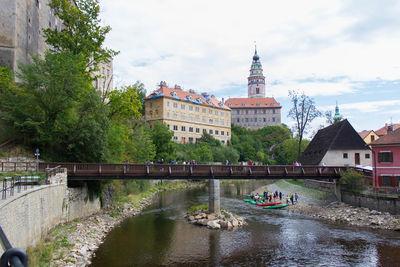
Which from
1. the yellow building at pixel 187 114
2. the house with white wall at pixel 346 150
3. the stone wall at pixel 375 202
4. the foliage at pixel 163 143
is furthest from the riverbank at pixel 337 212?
the yellow building at pixel 187 114

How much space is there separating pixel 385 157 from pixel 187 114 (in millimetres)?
56876

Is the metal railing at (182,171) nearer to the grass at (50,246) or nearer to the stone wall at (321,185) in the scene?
the stone wall at (321,185)

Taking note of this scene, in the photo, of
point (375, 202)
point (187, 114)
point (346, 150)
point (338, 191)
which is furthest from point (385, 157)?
point (187, 114)

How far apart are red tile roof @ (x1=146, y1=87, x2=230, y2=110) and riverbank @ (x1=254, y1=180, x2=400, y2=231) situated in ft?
147

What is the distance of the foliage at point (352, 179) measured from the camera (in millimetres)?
33156

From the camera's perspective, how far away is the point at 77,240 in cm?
1991

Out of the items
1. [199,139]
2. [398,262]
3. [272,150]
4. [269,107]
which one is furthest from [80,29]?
[269,107]

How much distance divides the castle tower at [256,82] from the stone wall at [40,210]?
130 metres

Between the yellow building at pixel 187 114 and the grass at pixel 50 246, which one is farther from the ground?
the yellow building at pixel 187 114

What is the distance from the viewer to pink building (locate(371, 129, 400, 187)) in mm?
30672

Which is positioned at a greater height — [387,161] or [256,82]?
[256,82]

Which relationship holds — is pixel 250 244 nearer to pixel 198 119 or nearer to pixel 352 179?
pixel 352 179

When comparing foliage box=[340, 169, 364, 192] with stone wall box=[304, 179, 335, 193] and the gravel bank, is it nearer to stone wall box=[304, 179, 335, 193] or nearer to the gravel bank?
stone wall box=[304, 179, 335, 193]

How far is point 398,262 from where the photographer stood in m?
18.1
